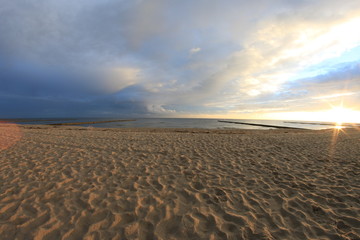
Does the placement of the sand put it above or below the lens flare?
below

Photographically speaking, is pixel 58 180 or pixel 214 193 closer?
pixel 214 193

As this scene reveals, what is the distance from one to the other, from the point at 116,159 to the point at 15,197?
142 inches

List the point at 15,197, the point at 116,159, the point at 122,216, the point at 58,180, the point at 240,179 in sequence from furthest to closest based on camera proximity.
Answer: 1. the point at 116,159
2. the point at 240,179
3. the point at 58,180
4. the point at 15,197
5. the point at 122,216

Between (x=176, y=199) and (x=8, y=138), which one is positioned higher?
(x=8, y=138)

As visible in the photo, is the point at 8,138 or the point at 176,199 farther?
the point at 8,138

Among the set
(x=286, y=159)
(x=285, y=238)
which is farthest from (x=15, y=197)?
(x=286, y=159)

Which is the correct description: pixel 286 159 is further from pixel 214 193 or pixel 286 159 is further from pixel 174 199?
pixel 174 199

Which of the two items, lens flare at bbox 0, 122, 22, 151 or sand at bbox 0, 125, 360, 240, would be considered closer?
sand at bbox 0, 125, 360, 240

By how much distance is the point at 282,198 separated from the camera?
13.9 ft

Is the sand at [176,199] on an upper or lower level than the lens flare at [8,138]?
lower

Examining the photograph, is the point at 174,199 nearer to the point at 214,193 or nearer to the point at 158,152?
the point at 214,193

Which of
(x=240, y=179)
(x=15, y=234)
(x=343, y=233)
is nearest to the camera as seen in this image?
(x=15, y=234)

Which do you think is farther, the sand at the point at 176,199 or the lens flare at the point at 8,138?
the lens flare at the point at 8,138

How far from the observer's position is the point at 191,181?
17.0 feet
